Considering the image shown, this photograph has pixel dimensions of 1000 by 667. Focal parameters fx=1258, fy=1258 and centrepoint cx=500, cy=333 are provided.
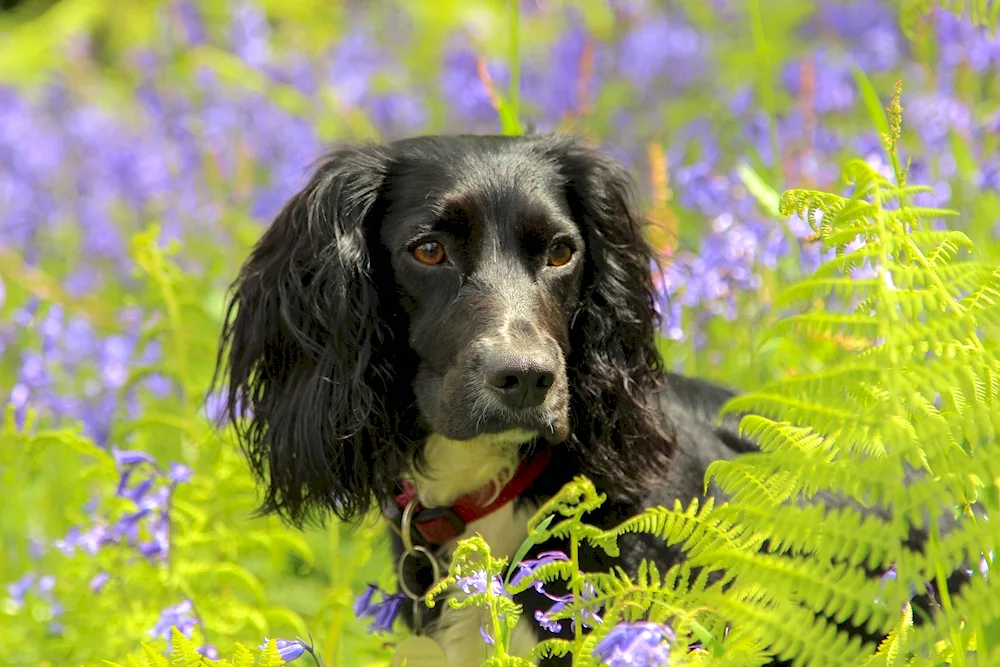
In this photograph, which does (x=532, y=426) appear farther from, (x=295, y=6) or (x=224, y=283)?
(x=295, y=6)

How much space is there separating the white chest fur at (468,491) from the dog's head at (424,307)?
7 cm

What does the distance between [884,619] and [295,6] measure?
10210 mm

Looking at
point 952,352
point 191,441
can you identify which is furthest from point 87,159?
point 952,352

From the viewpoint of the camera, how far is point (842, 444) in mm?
1603

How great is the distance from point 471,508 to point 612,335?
0.55m

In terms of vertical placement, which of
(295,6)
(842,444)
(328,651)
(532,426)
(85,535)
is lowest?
(328,651)

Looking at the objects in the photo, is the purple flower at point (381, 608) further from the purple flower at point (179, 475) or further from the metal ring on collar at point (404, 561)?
the purple flower at point (179, 475)

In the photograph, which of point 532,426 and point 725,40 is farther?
point 725,40

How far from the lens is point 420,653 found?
8.20 ft

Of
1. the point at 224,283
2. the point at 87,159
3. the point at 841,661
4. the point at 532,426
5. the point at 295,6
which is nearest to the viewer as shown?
the point at 841,661

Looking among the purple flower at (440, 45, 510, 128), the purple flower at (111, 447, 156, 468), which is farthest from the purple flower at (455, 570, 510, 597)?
the purple flower at (440, 45, 510, 128)

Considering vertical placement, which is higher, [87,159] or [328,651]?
[87,159]

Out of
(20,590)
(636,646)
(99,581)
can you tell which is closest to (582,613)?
(636,646)

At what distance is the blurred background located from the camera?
3.32 metres
